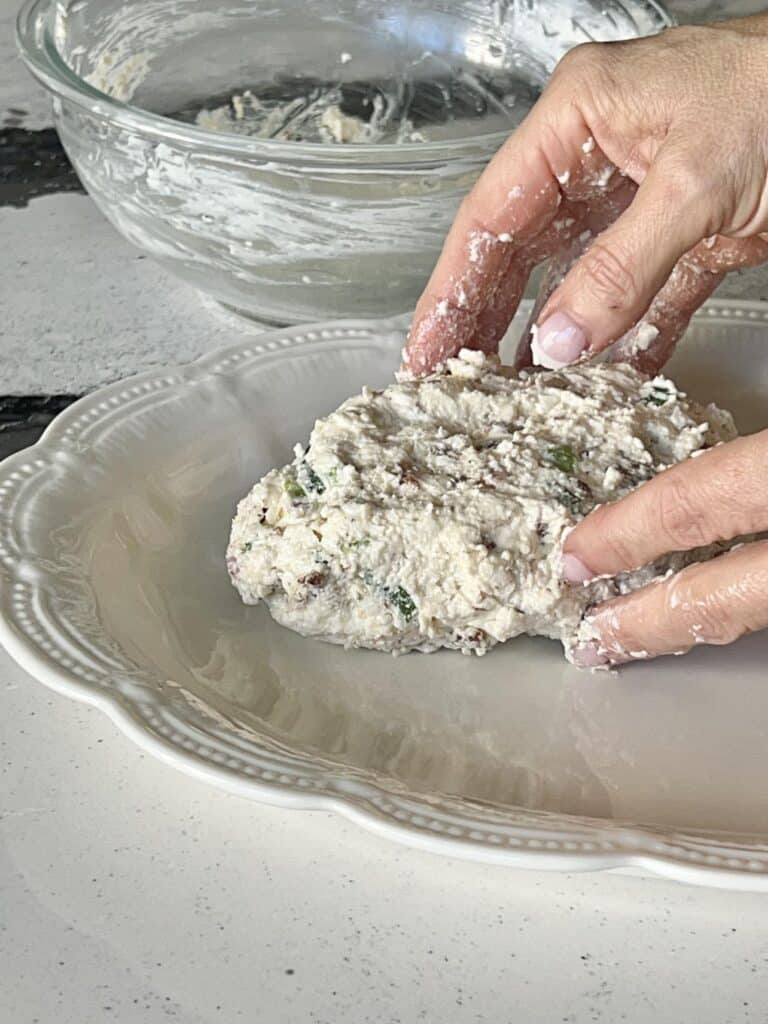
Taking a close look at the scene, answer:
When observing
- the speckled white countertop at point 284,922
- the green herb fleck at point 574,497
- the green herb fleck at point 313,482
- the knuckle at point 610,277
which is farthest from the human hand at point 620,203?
the speckled white countertop at point 284,922

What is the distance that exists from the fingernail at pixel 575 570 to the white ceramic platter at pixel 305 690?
102mm

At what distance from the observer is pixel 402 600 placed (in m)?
1.29

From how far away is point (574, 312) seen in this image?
1.27m

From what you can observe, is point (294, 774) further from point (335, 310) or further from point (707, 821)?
point (335, 310)

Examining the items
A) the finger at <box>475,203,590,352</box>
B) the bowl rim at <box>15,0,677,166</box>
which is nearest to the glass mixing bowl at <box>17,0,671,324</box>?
the bowl rim at <box>15,0,677,166</box>

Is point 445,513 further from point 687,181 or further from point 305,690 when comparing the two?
point 687,181

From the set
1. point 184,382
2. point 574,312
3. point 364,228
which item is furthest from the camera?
point 364,228

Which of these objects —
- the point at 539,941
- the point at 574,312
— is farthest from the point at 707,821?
the point at 574,312

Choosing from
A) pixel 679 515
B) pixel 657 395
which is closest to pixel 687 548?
pixel 679 515

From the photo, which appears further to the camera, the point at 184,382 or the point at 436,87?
the point at 436,87

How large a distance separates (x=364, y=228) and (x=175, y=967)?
970 millimetres

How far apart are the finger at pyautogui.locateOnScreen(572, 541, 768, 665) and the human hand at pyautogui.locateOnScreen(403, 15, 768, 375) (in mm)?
244

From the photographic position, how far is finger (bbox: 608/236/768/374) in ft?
5.15

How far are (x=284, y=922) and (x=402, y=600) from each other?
0.33 m
